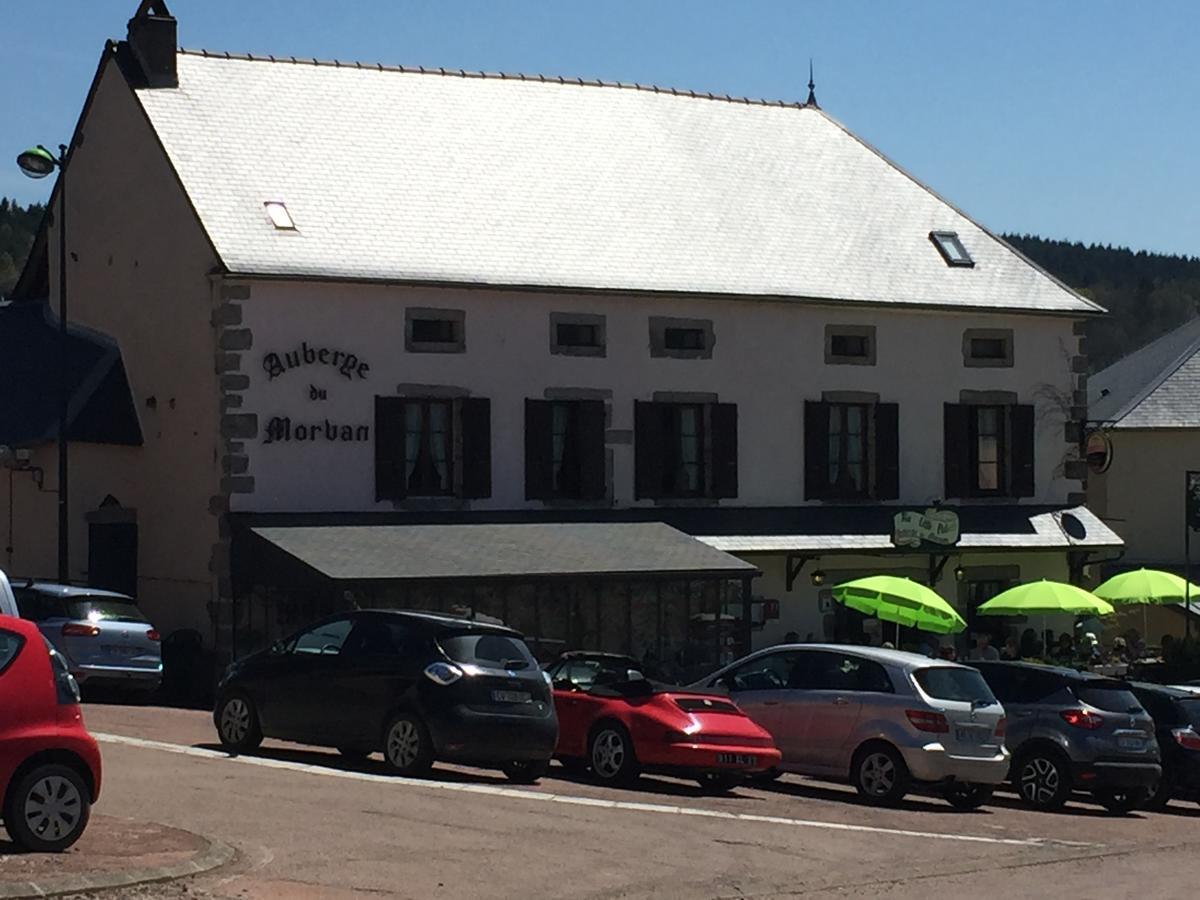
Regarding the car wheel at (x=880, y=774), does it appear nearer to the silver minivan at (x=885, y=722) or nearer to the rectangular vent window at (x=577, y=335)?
the silver minivan at (x=885, y=722)

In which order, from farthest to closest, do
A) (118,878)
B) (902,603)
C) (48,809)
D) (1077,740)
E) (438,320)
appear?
(438,320), (902,603), (1077,740), (48,809), (118,878)

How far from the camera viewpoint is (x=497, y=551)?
3042 cm

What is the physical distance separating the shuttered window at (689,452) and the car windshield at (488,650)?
14405 millimetres

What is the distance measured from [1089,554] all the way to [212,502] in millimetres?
16263

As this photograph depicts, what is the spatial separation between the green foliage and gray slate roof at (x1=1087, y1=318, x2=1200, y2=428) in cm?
7882

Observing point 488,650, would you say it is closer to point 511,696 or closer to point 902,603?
point 511,696

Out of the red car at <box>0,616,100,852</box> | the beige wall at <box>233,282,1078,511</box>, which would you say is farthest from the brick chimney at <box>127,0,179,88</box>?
the red car at <box>0,616,100,852</box>

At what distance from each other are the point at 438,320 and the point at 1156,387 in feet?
88.8

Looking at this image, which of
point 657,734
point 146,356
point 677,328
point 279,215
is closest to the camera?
point 657,734

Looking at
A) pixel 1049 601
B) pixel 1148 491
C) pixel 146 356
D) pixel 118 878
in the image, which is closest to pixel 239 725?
pixel 118 878

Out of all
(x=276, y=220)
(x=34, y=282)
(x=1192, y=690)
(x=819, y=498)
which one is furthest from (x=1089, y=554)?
(x=34, y=282)

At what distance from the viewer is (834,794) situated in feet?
69.6

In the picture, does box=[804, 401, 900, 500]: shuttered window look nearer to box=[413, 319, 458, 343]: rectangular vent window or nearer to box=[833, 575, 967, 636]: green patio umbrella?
box=[833, 575, 967, 636]: green patio umbrella

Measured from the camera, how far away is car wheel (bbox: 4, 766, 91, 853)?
12.3 metres
